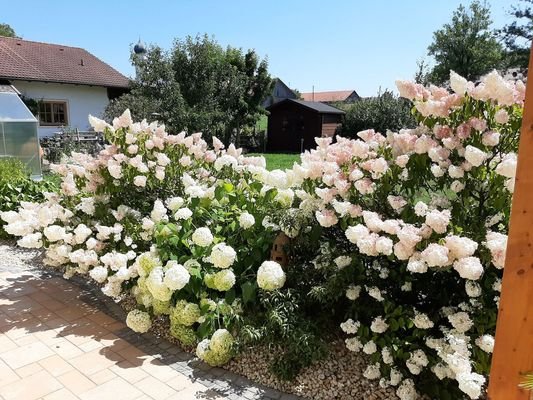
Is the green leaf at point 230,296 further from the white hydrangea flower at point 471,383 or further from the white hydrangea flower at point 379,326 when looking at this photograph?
the white hydrangea flower at point 471,383

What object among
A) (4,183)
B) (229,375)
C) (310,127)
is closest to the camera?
(229,375)

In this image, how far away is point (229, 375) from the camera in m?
2.65

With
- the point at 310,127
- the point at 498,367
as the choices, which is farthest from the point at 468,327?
the point at 310,127

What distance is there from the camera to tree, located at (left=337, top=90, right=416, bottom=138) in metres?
19.1

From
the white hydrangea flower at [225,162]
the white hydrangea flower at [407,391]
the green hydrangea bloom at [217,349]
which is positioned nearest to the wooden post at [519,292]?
the white hydrangea flower at [407,391]

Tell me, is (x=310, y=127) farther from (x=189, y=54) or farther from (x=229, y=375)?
(x=229, y=375)

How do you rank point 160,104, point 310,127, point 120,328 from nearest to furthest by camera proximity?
point 120,328 → point 160,104 → point 310,127

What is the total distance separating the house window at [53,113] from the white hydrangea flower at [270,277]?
17.1 meters

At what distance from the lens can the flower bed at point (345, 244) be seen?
2.10 meters

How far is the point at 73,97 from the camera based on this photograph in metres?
17.8

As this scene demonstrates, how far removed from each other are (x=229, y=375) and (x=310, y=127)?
20054 millimetres

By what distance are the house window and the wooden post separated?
61.1 feet

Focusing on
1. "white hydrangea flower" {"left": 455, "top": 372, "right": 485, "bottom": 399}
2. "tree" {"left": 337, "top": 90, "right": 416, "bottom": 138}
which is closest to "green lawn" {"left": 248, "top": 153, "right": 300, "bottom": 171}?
"tree" {"left": 337, "top": 90, "right": 416, "bottom": 138}

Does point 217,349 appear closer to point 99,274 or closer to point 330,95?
point 99,274
